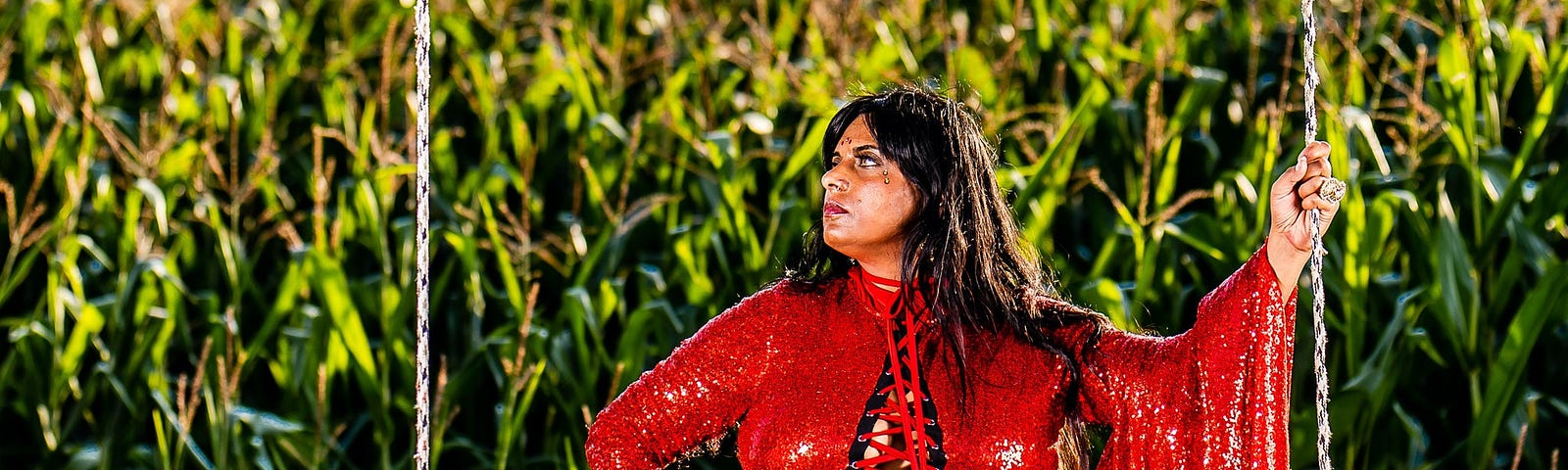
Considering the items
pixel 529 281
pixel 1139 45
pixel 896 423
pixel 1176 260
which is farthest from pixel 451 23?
pixel 896 423

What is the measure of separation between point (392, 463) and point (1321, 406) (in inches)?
62.5

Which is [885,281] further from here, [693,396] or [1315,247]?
[1315,247]

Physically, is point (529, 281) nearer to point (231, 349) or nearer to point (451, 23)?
point (231, 349)

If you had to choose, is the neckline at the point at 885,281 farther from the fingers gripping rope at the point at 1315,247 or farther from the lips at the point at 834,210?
the fingers gripping rope at the point at 1315,247

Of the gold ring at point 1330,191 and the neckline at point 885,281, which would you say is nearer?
the gold ring at point 1330,191

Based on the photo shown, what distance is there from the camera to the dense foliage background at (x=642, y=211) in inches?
90.4

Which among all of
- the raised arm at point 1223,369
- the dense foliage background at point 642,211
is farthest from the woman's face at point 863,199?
the dense foliage background at point 642,211

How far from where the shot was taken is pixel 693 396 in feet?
4.58

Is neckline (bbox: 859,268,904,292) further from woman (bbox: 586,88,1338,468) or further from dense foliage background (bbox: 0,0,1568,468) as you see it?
dense foliage background (bbox: 0,0,1568,468)

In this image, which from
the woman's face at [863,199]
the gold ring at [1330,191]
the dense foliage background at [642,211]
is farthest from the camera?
the dense foliage background at [642,211]

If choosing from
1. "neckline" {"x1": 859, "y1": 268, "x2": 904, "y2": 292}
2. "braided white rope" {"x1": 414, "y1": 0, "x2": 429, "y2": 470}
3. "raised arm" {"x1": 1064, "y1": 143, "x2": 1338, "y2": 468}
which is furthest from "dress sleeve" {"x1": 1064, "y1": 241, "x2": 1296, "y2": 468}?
"braided white rope" {"x1": 414, "y1": 0, "x2": 429, "y2": 470}

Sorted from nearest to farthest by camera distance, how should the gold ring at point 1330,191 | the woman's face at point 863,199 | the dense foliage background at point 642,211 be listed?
1. the gold ring at point 1330,191
2. the woman's face at point 863,199
3. the dense foliage background at point 642,211

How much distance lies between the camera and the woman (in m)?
1.28

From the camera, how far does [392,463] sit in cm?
256
